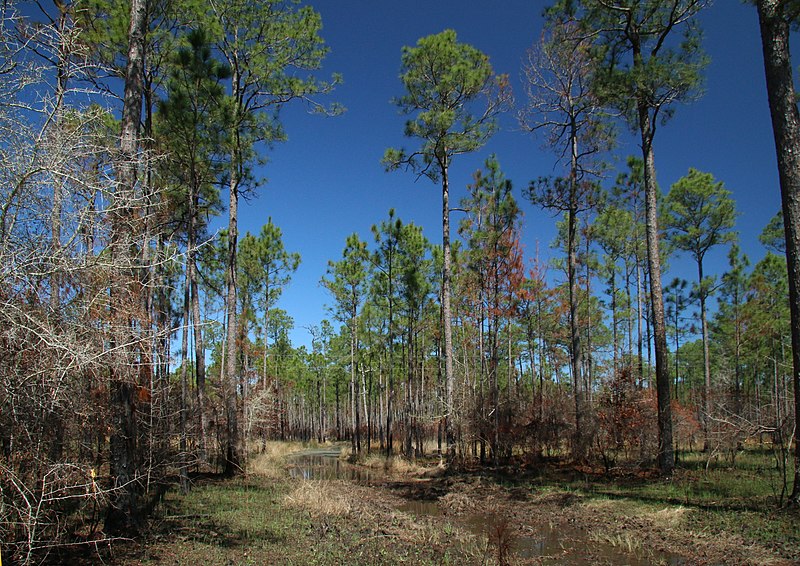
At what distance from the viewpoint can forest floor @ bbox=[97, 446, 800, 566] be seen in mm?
6172

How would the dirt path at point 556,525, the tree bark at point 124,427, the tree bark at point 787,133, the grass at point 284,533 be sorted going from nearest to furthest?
the tree bark at point 124,427 → the grass at point 284,533 → the dirt path at point 556,525 → the tree bark at point 787,133

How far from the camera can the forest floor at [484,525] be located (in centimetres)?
617

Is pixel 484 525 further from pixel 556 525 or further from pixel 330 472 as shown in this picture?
pixel 330 472

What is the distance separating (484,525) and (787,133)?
8555 mm

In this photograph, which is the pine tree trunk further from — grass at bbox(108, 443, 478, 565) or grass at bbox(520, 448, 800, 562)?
grass at bbox(108, 443, 478, 565)

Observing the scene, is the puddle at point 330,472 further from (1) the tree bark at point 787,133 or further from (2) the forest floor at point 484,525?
(1) the tree bark at point 787,133

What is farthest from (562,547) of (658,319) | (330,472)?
(330,472)

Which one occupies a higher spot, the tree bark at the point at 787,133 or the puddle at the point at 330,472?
the tree bark at the point at 787,133

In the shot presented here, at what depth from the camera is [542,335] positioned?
90.8 feet

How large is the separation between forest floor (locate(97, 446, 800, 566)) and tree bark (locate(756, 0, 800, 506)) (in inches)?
72.2

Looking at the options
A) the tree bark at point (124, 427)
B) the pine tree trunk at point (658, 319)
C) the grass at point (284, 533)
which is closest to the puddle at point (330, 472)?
the grass at point (284, 533)

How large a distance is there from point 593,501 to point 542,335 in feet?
61.0

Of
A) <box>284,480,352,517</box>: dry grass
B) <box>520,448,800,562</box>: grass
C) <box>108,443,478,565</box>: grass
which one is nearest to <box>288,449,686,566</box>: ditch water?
<box>520,448,800,562</box>: grass

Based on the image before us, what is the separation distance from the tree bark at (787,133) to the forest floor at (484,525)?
72.2 inches
